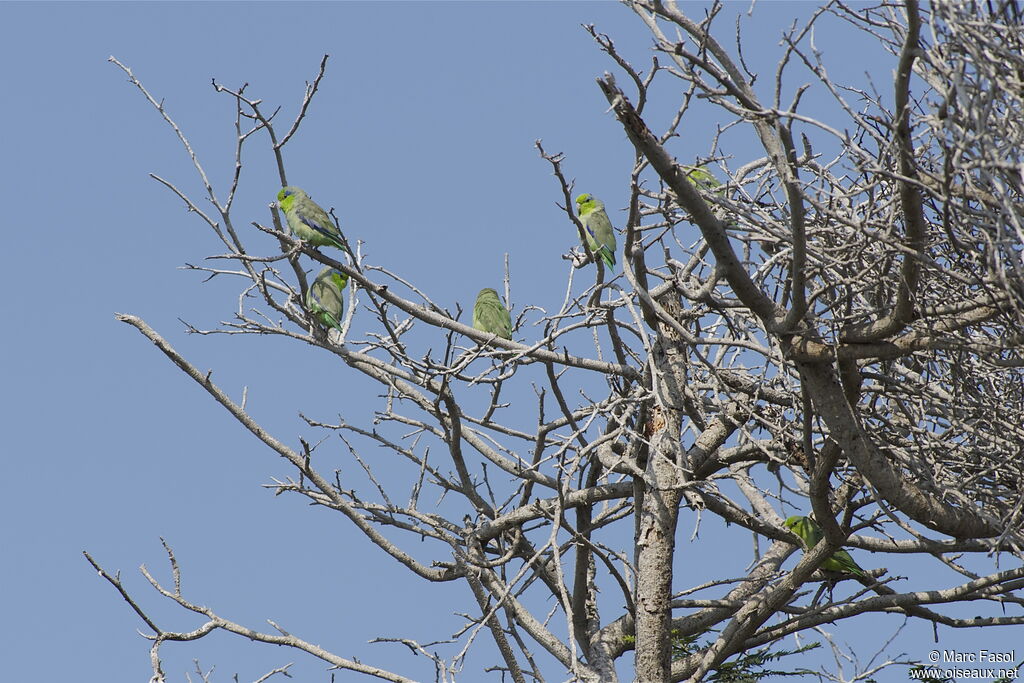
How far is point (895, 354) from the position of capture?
15.9 ft

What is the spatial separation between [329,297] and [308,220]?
1.99 ft

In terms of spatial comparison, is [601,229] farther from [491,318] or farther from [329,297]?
[329,297]

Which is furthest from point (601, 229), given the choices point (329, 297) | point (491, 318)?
point (329, 297)

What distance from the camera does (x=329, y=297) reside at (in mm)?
8586

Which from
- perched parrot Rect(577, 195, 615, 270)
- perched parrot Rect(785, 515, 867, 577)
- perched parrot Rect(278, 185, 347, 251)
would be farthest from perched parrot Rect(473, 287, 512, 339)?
perched parrot Rect(785, 515, 867, 577)

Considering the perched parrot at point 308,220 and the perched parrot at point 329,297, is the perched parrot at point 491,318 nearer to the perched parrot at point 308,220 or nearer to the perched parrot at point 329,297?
the perched parrot at point 329,297

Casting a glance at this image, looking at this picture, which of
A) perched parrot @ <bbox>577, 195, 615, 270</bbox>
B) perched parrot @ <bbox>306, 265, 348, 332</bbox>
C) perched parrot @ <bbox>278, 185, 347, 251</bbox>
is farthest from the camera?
perched parrot @ <bbox>306, 265, 348, 332</bbox>

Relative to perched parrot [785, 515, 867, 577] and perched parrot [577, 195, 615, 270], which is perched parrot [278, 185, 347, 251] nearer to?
perched parrot [577, 195, 615, 270]

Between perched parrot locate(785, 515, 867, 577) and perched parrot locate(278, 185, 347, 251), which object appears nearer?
perched parrot locate(785, 515, 867, 577)

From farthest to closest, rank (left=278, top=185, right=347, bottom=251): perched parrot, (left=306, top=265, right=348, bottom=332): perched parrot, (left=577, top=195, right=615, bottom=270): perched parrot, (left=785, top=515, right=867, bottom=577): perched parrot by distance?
(left=306, top=265, right=348, bottom=332): perched parrot
(left=278, top=185, right=347, bottom=251): perched parrot
(left=577, top=195, right=615, bottom=270): perched parrot
(left=785, top=515, right=867, bottom=577): perched parrot

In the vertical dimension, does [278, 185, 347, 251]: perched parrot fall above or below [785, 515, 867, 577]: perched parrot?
above

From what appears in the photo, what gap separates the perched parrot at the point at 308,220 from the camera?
324 inches

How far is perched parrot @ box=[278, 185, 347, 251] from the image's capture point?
8242 mm

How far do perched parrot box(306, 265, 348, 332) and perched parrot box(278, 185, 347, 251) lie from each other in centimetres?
25
